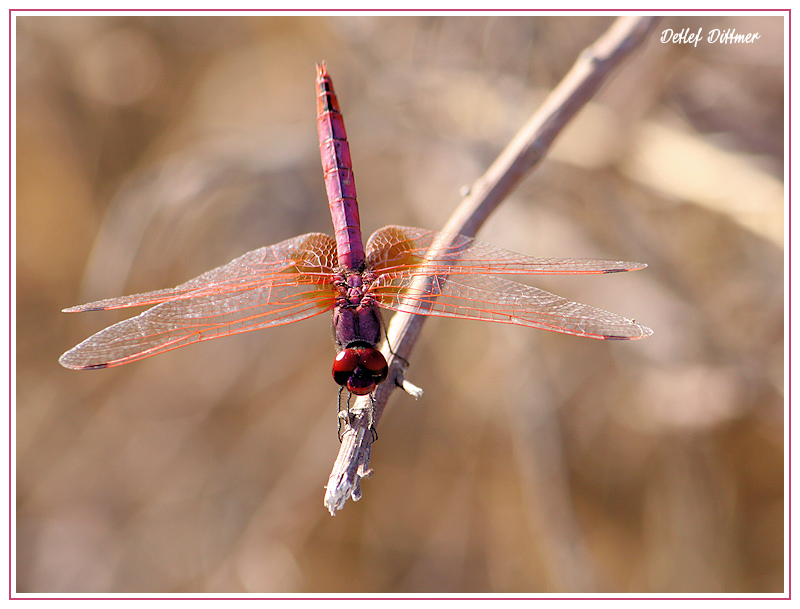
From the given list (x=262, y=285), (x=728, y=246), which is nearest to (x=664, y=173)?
(x=728, y=246)

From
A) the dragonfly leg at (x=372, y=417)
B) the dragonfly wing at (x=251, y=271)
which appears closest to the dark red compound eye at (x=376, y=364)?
the dragonfly leg at (x=372, y=417)

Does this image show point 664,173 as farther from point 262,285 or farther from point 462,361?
point 262,285

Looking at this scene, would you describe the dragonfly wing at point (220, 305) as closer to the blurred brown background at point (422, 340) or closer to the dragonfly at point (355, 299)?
the dragonfly at point (355, 299)
